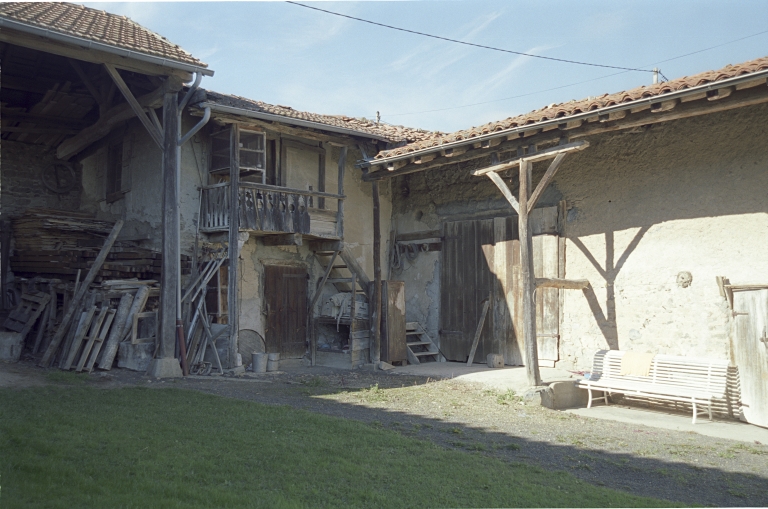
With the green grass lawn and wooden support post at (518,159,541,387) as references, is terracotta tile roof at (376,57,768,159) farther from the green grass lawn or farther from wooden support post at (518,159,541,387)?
the green grass lawn

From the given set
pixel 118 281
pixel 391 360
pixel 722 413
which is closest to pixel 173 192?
pixel 118 281

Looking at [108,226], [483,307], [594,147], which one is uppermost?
[594,147]

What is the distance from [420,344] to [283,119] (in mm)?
5116

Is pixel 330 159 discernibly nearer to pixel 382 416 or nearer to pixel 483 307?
pixel 483 307

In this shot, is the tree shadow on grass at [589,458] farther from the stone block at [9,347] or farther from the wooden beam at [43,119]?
the wooden beam at [43,119]

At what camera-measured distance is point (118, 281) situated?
11156mm

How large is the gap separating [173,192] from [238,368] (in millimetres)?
3078

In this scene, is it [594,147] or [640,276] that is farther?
[594,147]

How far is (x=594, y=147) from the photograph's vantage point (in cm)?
1092

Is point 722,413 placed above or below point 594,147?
below

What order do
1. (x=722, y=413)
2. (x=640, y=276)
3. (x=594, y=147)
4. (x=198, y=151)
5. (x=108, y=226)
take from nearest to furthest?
(x=722, y=413) < (x=640, y=276) < (x=594, y=147) < (x=198, y=151) < (x=108, y=226)

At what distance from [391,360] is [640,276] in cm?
473

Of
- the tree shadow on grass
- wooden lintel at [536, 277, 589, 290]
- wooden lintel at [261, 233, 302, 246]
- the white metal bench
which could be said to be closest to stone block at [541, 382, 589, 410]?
the white metal bench

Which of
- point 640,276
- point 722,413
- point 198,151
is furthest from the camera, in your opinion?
point 198,151
